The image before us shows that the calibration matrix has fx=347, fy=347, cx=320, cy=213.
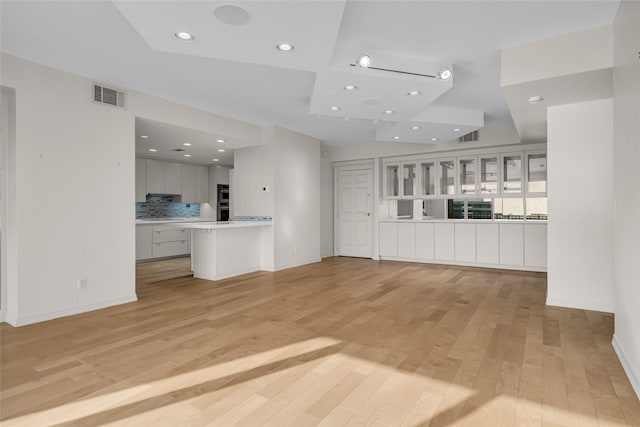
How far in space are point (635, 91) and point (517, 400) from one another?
217cm

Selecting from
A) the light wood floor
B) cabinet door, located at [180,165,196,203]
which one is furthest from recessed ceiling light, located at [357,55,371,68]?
cabinet door, located at [180,165,196,203]

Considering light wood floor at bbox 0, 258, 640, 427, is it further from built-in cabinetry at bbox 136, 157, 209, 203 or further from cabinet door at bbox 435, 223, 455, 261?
built-in cabinetry at bbox 136, 157, 209, 203

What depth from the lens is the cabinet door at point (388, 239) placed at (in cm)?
812

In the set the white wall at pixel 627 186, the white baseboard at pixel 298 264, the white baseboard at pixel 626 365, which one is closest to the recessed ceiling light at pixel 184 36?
the white wall at pixel 627 186

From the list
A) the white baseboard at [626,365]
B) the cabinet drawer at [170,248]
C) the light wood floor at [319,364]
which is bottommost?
the light wood floor at [319,364]

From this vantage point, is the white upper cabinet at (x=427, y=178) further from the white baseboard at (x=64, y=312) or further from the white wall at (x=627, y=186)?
the white baseboard at (x=64, y=312)

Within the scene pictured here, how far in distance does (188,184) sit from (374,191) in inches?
192

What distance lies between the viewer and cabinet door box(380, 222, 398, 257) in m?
8.12

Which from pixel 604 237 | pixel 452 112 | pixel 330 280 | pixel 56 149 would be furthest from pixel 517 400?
pixel 56 149

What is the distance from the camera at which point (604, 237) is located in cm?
391

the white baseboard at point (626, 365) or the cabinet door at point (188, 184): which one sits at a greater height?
the cabinet door at point (188, 184)

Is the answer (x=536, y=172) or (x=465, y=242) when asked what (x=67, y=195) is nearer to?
(x=465, y=242)

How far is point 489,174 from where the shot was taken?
7.19m

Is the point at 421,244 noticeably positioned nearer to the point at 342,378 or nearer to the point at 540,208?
the point at 540,208
